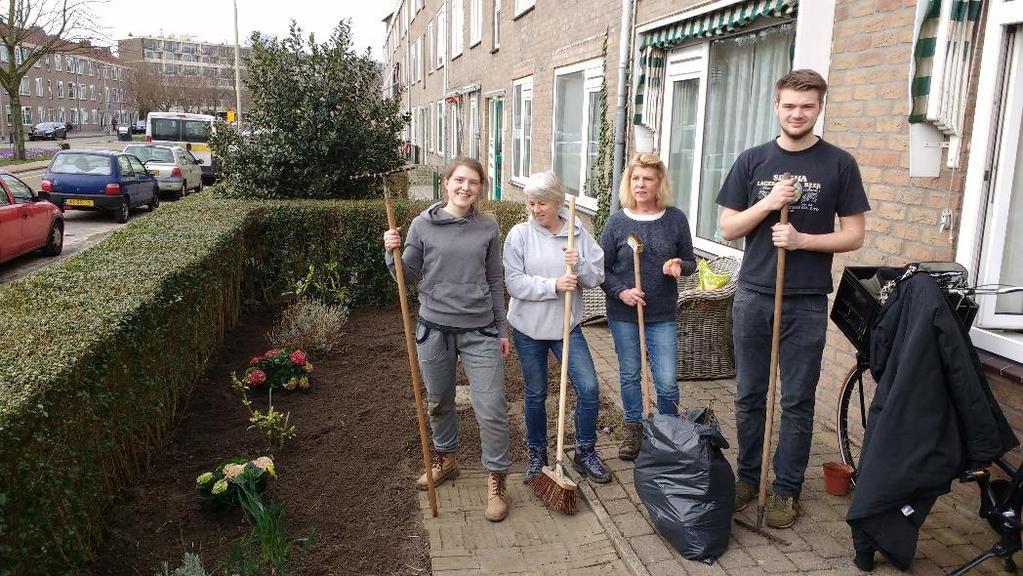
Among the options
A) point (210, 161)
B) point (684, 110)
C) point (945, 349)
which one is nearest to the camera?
point (945, 349)

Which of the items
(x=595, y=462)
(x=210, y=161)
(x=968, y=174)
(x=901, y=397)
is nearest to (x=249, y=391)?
(x=595, y=462)

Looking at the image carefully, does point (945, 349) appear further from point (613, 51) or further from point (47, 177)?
point (47, 177)

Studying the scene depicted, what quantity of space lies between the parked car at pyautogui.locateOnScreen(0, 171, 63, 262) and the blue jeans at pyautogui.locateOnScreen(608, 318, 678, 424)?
10.3 meters

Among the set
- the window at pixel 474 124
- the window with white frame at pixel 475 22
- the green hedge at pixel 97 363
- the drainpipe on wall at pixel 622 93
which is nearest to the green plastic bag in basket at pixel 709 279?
the drainpipe on wall at pixel 622 93

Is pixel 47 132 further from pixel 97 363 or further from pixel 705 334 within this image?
pixel 97 363

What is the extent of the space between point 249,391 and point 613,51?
5.87 meters

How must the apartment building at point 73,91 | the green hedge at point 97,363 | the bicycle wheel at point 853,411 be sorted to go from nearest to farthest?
the green hedge at point 97,363 < the bicycle wheel at point 853,411 < the apartment building at point 73,91

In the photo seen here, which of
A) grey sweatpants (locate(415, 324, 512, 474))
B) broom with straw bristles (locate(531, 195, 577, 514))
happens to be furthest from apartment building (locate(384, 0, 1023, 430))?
grey sweatpants (locate(415, 324, 512, 474))

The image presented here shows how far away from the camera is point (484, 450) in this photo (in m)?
3.88

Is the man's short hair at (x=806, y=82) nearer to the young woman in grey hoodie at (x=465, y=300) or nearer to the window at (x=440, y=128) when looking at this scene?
the young woman in grey hoodie at (x=465, y=300)

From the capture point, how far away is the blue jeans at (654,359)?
4059mm

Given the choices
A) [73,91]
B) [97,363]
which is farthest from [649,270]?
[73,91]

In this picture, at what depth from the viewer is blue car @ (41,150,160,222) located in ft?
52.1

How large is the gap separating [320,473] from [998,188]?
12.9 ft
